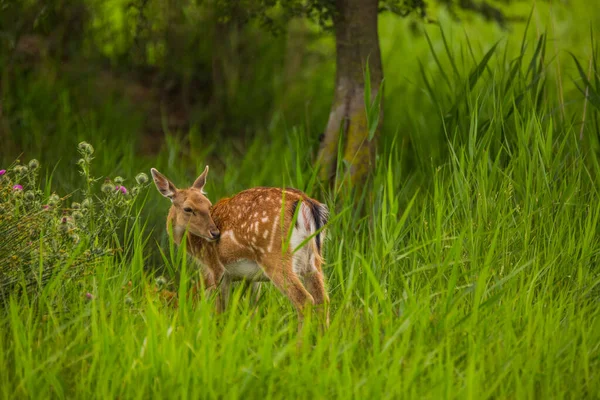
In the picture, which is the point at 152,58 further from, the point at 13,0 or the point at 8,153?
the point at 13,0

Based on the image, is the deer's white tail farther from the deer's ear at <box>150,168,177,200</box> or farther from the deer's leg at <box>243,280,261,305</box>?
the deer's ear at <box>150,168,177,200</box>

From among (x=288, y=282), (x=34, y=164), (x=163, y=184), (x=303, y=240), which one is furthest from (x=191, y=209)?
(x=34, y=164)

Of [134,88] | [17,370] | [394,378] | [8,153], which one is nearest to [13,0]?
[8,153]

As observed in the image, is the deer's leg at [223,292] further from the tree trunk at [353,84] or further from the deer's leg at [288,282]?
the tree trunk at [353,84]

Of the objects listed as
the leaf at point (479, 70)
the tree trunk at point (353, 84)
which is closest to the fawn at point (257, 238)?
the tree trunk at point (353, 84)

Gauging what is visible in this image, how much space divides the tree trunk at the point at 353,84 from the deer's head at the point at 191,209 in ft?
4.52

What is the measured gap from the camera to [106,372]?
3752 millimetres

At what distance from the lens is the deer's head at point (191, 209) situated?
5.51m

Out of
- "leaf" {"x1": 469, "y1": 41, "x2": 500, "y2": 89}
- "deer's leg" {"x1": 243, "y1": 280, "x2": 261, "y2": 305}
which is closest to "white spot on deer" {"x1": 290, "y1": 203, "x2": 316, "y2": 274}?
"deer's leg" {"x1": 243, "y1": 280, "x2": 261, "y2": 305}

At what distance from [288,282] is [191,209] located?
2.85ft

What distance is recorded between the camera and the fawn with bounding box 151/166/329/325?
5.09 metres

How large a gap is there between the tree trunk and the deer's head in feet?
4.52

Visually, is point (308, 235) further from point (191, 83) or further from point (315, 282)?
point (191, 83)

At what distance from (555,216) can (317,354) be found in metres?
2.10
